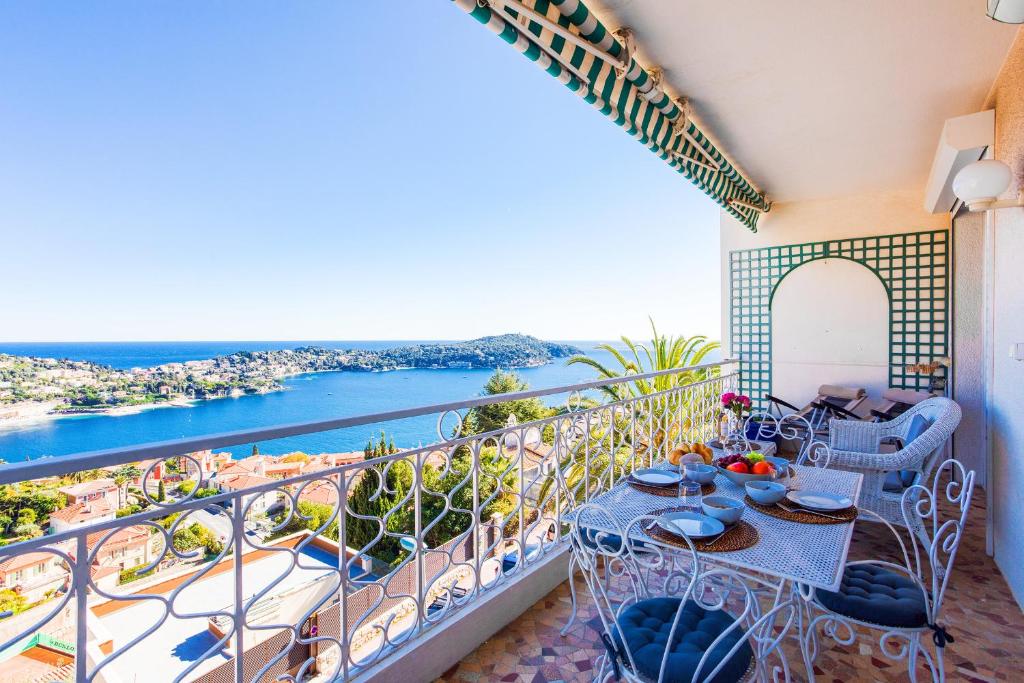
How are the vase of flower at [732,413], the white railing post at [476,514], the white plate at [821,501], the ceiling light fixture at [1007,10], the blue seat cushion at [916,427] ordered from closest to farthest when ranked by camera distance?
1. the ceiling light fixture at [1007,10]
2. the white plate at [821,501]
3. the white railing post at [476,514]
4. the blue seat cushion at [916,427]
5. the vase of flower at [732,413]

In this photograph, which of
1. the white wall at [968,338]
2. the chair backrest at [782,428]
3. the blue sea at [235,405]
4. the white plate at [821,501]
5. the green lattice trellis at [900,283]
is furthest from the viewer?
the blue sea at [235,405]

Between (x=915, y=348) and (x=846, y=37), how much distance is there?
3.98 m

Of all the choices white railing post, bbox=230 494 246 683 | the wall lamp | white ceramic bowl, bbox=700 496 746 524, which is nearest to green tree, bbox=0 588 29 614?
white railing post, bbox=230 494 246 683

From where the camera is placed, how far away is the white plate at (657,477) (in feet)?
6.27

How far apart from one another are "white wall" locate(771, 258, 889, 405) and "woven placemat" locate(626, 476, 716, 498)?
4.42m

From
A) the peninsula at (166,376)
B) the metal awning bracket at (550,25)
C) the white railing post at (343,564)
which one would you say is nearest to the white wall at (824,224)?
the metal awning bracket at (550,25)

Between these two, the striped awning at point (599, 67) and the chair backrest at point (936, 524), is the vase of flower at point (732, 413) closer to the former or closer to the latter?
the chair backrest at point (936, 524)

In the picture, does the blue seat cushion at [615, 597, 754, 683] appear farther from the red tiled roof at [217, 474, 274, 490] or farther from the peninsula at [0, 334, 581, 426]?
the peninsula at [0, 334, 581, 426]

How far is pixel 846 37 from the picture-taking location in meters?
2.38

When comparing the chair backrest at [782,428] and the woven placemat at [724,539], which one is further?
the chair backrest at [782,428]

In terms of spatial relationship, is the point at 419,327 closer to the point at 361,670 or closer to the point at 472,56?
the point at 472,56

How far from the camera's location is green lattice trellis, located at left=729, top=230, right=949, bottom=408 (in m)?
4.84

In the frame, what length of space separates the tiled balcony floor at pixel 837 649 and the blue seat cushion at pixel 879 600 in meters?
0.44

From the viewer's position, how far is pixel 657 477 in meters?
1.97
